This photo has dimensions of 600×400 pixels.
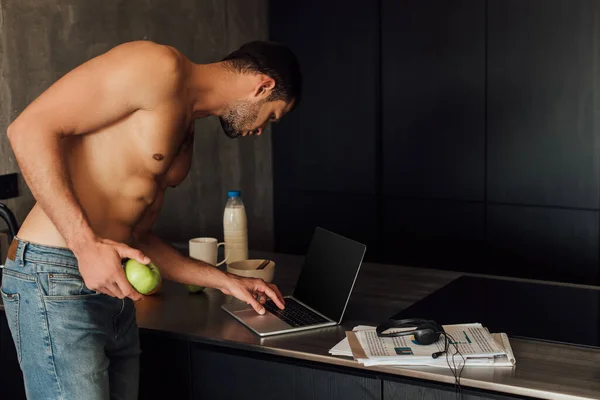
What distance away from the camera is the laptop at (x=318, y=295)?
207 cm

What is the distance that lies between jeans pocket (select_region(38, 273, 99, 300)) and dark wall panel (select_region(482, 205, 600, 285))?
2633 millimetres

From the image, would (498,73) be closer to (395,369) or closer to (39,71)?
(39,71)

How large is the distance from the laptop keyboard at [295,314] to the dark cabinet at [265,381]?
15 cm

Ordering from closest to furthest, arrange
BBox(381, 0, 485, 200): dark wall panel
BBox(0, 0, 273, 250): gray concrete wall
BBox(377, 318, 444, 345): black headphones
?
BBox(377, 318, 444, 345): black headphones
BBox(0, 0, 273, 250): gray concrete wall
BBox(381, 0, 485, 200): dark wall panel

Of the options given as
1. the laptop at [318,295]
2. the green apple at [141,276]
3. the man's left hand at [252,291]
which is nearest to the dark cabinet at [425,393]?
the laptop at [318,295]

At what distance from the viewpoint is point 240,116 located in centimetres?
195

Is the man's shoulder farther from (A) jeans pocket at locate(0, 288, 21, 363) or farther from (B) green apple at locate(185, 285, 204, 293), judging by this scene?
(B) green apple at locate(185, 285, 204, 293)

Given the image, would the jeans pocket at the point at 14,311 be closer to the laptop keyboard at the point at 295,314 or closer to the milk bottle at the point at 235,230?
the laptop keyboard at the point at 295,314

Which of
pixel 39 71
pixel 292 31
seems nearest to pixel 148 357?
pixel 39 71

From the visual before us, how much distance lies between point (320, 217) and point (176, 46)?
1329 mm

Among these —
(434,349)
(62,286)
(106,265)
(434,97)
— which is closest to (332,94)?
(434,97)

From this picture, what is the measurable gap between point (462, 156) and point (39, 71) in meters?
2.05

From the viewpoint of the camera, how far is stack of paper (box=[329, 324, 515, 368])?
1.76 meters

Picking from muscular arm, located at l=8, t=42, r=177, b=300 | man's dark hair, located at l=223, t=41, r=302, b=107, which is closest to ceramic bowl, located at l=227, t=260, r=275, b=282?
man's dark hair, located at l=223, t=41, r=302, b=107
